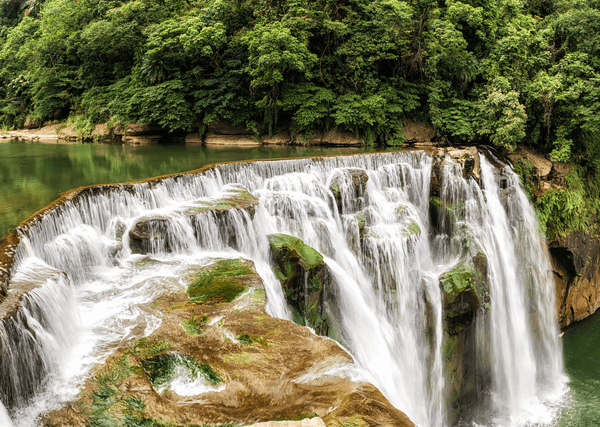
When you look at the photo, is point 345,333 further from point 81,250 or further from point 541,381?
point 541,381

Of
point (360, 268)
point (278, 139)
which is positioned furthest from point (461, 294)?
point (278, 139)

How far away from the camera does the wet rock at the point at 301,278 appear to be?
294 inches

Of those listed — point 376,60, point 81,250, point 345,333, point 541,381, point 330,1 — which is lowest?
point 541,381

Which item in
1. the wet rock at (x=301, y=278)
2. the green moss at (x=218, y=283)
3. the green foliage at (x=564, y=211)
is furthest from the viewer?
the green foliage at (x=564, y=211)

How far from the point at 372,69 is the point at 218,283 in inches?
676

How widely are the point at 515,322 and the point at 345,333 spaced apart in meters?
6.41

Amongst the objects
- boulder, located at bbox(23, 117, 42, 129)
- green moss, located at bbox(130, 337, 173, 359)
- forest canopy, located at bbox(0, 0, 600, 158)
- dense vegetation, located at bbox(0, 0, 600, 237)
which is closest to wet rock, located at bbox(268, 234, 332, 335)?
green moss, located at bbox(130, 337, 173, 359)

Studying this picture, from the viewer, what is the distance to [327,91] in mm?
19812

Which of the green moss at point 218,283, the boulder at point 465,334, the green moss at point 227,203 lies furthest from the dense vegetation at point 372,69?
the green moss at point 218,283

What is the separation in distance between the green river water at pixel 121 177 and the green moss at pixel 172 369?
444 centimetres

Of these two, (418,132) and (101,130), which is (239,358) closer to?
(418,132)

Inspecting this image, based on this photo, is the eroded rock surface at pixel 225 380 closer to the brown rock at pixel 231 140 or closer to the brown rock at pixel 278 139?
the brown rock at pixel 278 139

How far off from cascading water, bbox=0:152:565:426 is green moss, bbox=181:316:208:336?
0.41 metres

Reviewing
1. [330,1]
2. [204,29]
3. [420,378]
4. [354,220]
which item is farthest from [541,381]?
[204,29]
